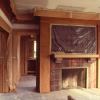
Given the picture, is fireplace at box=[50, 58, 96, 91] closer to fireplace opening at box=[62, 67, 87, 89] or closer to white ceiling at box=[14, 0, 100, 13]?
fireplace opening at box=[62, 67, 87, 89]

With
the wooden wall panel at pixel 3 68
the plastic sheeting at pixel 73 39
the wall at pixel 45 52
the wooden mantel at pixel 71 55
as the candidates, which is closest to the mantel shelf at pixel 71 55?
the wooden mantel at pixel 71 55

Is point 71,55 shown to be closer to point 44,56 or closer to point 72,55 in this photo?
point 72,55

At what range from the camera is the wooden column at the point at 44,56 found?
6.60 metres

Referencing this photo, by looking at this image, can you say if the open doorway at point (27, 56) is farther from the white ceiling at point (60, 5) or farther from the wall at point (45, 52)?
the white ceiling at point (60, 5)

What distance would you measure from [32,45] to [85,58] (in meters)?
5.57

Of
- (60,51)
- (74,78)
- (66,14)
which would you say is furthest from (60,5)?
(74,78)

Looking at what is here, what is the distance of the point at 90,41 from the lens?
7.12m

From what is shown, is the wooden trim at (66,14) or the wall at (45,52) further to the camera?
the wall at (45,52)

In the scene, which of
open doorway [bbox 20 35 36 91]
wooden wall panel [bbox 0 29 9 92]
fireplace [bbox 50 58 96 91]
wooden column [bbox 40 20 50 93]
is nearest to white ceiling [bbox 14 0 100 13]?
wooden column [bbox 40 20 50 93]

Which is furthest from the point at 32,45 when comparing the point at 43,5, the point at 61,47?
the point at 43,5

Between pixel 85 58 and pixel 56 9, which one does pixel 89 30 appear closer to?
pixel 85 58

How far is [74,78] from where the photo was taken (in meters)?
7.29

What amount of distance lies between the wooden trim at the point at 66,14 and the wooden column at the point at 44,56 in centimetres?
34

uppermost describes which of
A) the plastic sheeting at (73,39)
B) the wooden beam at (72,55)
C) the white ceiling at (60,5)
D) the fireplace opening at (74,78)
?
the white ceiling at (60,5)
